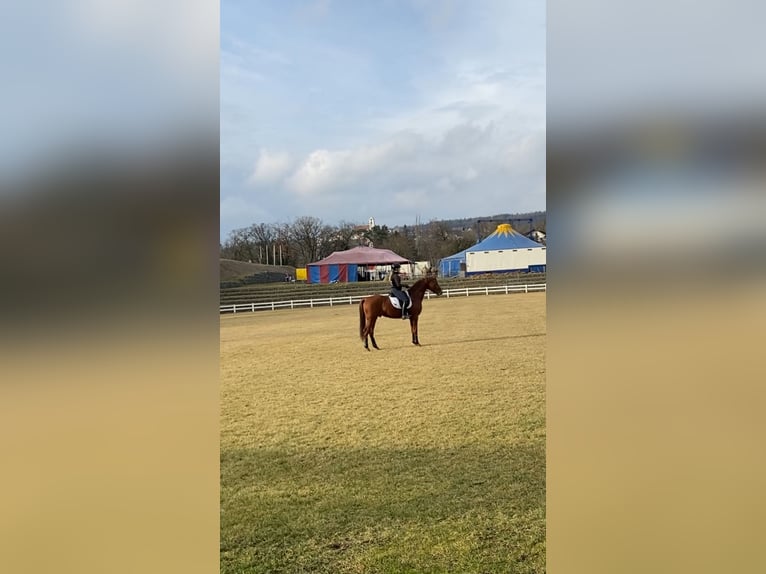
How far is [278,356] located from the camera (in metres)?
6.14

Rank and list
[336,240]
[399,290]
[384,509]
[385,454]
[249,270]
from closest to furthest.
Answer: [384,509]
[385,454]
[399,290]
[336,240]
[249,270]

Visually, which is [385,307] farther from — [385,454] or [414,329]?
[385,454]

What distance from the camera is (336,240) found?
697 centimetres

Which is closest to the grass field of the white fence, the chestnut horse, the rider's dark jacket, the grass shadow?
the grass shadow

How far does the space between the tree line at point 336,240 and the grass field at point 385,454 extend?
3.61 feet

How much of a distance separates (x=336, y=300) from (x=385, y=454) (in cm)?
627

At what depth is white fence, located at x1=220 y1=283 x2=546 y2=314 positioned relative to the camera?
9.31 metres

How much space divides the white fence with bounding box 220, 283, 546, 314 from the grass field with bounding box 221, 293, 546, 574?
262cm

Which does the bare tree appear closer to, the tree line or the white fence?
the tree line

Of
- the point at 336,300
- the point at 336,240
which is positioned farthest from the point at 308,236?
the point at 336,300
